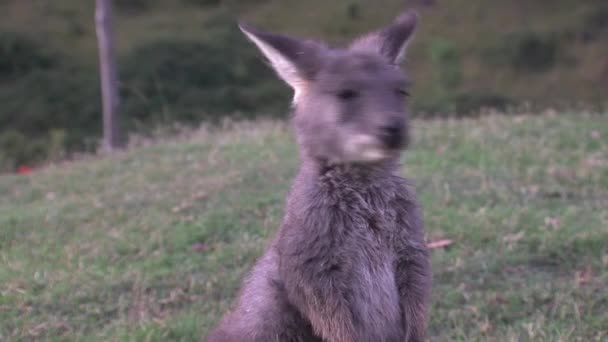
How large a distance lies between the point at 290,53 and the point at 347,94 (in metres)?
0.38

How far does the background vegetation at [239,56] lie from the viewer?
1827 cm

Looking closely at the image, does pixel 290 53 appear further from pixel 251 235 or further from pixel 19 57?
pixel 19 57

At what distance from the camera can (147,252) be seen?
21.5 feet

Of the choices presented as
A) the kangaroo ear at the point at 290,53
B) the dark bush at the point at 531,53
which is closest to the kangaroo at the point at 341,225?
the kangaroo ear at the point at 290,53

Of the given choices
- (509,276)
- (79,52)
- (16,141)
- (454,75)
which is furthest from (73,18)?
(509,276)

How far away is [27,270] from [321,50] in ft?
10.7

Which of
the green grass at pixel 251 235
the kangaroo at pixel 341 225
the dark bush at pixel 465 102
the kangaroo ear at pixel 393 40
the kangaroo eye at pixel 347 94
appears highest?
the kangaroo ear at pixel 393 40

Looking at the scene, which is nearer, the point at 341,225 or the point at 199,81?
the point at 341,225

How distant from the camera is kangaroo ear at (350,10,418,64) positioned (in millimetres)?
4254

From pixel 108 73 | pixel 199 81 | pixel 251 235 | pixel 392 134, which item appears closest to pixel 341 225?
pixel 392 134

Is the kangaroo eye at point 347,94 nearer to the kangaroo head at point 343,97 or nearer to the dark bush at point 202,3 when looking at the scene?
the kangaroo head at point 343,97

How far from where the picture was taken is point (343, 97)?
3.85 m

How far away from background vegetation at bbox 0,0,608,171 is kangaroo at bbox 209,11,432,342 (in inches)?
499

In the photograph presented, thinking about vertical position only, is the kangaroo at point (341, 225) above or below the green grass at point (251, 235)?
above
